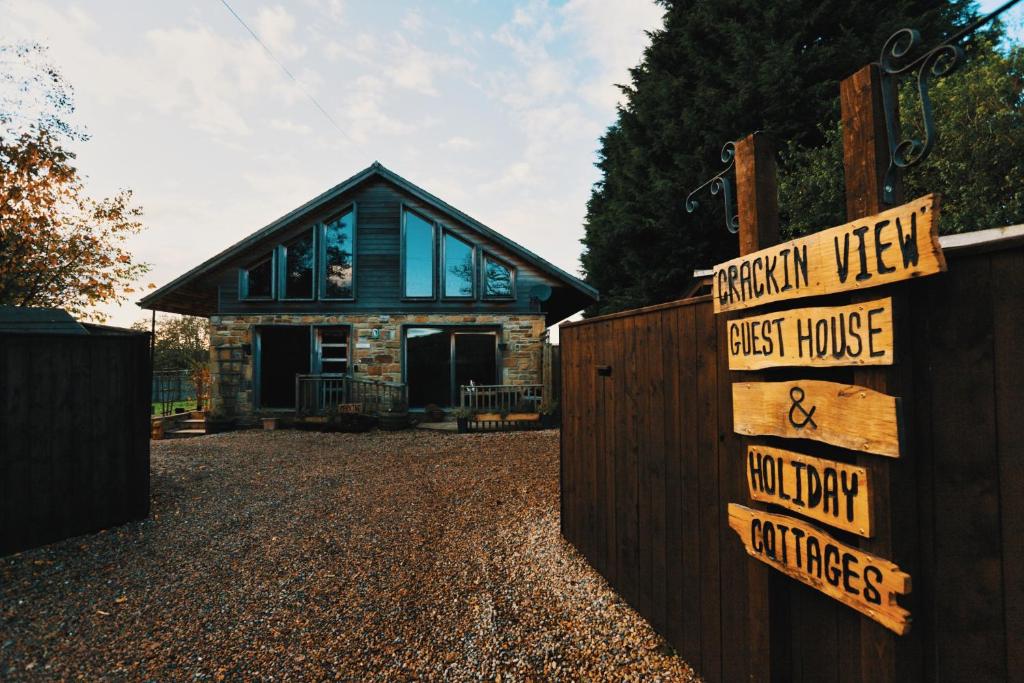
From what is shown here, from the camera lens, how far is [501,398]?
10859mm

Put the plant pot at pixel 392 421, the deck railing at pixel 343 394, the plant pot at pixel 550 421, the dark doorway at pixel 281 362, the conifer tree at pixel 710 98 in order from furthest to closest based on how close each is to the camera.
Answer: the conifer tree at pixel 710 98 → the dark doorway at pixel 281 362 → the deck railing at pixel 343 394 → the plant pot at pixel 392 421 → the plant pot at pixel 550 421

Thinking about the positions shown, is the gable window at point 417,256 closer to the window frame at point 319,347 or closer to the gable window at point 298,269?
the window frame at point 319,347

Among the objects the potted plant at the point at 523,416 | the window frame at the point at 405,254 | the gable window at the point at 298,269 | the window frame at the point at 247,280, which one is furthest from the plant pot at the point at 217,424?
the potted plant at the point at 523,416

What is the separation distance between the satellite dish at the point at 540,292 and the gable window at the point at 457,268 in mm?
1687

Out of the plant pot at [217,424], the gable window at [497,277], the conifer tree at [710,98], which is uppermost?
the conifer tree at [710,98]

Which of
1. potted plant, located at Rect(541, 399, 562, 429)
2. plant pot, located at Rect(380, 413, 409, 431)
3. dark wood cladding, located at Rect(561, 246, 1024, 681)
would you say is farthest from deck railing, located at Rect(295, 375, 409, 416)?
dark wood cladding, located at Rect(561, 246, 1024, 681)

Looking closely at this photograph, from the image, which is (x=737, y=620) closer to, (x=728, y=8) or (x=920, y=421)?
(x=920, y=421)

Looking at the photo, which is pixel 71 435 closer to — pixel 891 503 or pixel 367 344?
pixel 891 503

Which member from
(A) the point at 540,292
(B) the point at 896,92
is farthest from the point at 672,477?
(A) the point at 540,292

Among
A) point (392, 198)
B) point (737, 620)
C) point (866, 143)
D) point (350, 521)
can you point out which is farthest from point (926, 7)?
point (350, 521)

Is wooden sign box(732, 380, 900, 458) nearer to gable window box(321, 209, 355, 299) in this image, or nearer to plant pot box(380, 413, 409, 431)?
plant pot box(380, 413, 409, 431)

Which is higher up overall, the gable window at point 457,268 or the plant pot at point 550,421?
the gable window at point 457,268

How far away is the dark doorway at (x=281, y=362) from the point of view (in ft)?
37.9

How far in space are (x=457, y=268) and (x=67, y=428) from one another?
8754mm
